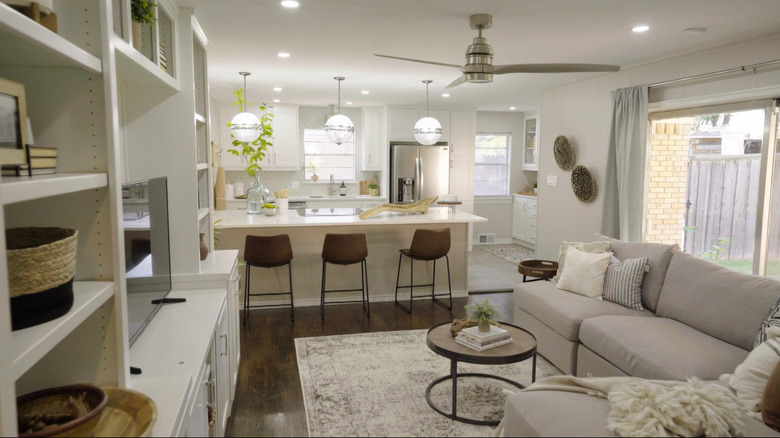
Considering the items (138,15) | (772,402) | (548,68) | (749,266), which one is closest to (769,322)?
(772,402)

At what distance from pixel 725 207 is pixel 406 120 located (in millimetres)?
4910

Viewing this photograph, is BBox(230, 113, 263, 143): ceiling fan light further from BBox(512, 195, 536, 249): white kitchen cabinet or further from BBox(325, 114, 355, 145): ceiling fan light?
BBox(512, 195, 536, 249): white kitchen cabinet

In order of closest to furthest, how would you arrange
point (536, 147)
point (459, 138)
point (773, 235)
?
point (773, 235), point (459, 138), point (536, 147)

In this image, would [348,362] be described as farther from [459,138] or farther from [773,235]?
[459,138]

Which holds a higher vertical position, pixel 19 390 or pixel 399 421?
pixel 19 390

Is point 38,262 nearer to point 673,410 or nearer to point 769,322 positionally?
point 673,410

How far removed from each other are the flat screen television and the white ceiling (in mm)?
1323

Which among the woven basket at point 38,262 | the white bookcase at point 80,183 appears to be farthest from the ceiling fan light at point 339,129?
the woven basket at point 38,262

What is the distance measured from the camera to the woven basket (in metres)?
1.20

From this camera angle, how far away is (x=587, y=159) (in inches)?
227

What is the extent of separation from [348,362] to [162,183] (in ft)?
6.20

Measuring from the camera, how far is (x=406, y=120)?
27.3 feet

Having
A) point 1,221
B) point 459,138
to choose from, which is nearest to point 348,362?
point 1,221

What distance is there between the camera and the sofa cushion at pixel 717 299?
2814mm
